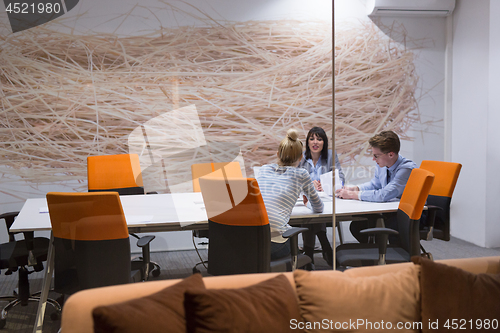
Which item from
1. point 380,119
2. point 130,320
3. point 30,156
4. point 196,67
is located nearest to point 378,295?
point 130,320

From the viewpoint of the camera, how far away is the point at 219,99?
2.18 meters

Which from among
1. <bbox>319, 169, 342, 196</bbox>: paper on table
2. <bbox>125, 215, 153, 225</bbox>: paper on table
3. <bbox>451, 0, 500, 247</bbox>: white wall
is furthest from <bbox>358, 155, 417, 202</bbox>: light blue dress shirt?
<bbox>125, 215, 153, 225</bbox>: paper on table

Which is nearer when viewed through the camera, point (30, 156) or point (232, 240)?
point (30, 156)

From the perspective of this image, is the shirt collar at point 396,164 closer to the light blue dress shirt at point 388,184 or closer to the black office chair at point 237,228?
the light blue dress shirt at point 388,184

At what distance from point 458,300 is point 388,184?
3.39ft

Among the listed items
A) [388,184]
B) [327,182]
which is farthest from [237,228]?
[388,184]

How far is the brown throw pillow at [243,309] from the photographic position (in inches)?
49.0

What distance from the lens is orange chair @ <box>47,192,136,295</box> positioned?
192cm

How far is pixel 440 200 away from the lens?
7.82 feet

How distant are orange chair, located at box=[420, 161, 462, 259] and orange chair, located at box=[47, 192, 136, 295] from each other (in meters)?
1.89

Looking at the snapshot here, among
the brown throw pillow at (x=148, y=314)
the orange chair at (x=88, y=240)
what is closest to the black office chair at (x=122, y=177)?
the orange chair at (x=88, y=240)

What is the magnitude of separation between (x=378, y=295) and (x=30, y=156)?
6.21 ft

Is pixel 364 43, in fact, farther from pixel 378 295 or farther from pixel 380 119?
pixel 378 295

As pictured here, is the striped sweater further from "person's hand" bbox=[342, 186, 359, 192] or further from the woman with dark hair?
"person's hand" bbox=[342, 186, 359, 192]
